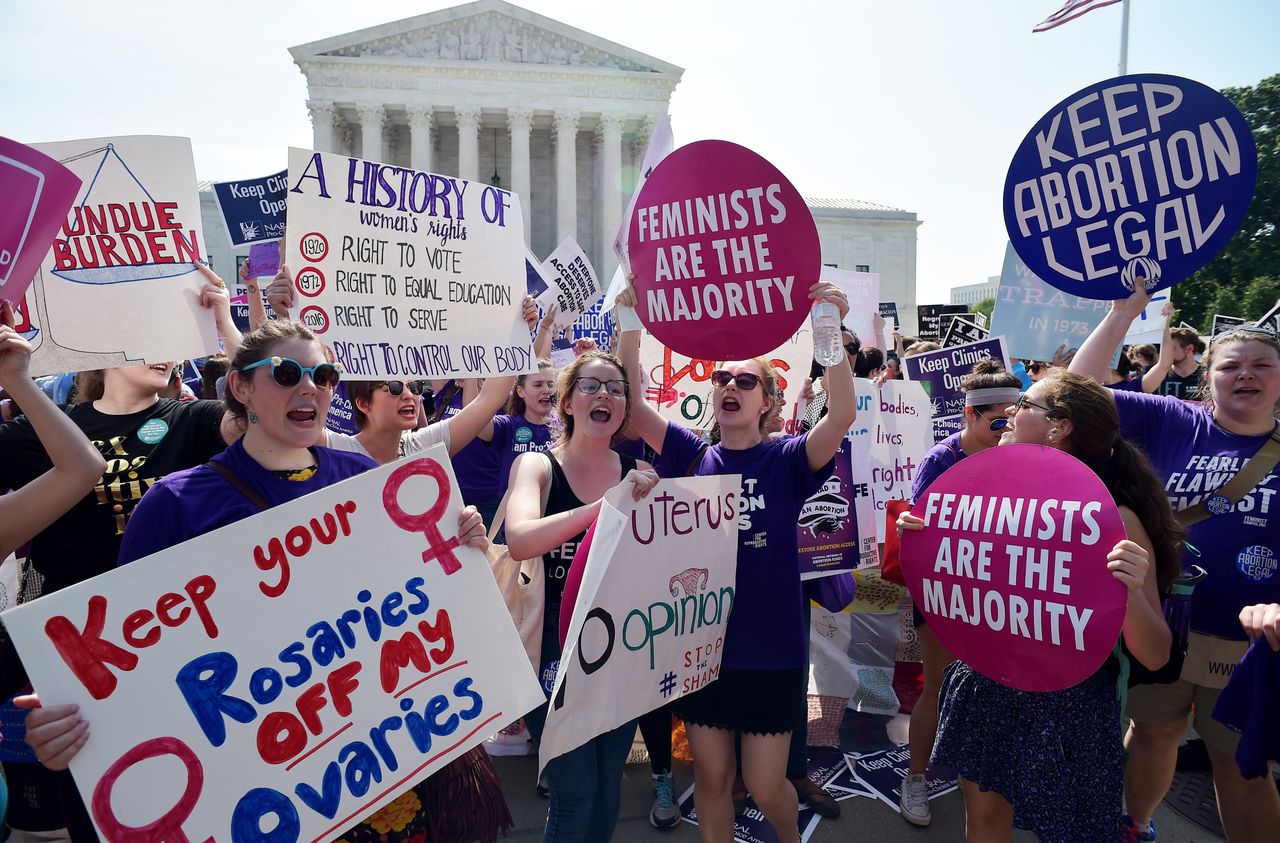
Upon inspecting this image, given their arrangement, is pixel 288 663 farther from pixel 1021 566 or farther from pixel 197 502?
pixel 1021 566

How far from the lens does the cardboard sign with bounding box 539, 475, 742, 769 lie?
2.17 metres

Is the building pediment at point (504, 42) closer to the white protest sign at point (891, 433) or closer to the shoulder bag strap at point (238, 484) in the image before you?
the white protest sign at point (891, 433)

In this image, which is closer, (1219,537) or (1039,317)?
(1219,537)

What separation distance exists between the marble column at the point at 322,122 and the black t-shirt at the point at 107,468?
4244cm

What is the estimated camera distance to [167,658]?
1610 mm

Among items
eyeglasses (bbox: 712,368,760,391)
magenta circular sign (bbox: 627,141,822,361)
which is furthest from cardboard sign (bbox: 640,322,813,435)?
eyeglasses (bbox: 712,368,760,391)

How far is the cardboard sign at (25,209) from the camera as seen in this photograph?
2.12m

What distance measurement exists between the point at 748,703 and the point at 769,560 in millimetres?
496

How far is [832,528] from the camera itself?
4395mm

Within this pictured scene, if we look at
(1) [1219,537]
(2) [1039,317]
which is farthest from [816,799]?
(2) [1039,317]

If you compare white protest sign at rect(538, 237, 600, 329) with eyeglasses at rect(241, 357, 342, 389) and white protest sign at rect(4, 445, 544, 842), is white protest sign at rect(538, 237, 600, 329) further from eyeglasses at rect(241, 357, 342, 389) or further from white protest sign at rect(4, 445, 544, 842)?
white protest sign at rect(4, 445, 544, 842)

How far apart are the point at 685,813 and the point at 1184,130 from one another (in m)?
3.47

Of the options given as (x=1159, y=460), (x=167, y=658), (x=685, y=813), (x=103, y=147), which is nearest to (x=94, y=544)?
(x=167, y=658)

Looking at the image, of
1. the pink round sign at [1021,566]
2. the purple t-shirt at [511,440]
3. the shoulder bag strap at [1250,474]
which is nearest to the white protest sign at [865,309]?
the purple t-shirt at [511,440]
